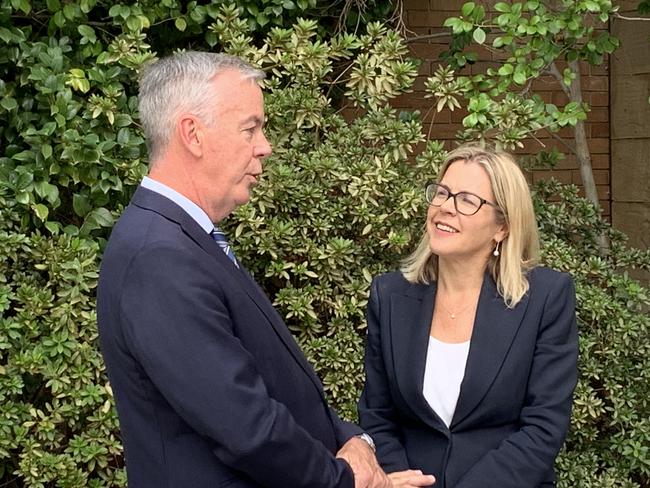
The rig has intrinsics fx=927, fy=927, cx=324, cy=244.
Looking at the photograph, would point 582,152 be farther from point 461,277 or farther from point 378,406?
point 378,406

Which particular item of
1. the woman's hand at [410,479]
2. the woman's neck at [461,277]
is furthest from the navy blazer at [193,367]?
the woman's neck at [461,277]

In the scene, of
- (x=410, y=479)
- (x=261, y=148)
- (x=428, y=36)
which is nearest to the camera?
(x=261, y=148)

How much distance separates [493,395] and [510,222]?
602 millimetres

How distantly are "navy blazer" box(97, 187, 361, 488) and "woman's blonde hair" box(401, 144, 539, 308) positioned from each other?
107cm

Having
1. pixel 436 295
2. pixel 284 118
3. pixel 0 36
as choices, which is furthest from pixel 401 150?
pixel 0 36

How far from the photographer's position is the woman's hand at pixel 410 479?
2805mm

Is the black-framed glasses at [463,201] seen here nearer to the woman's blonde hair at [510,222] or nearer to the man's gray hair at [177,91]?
the woman's blonde hair at [510,222]

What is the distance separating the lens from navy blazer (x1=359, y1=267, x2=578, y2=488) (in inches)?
119

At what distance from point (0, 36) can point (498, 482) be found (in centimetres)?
305

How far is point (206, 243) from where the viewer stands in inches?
91.4

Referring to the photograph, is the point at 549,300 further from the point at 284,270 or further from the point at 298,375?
the point at 284,270

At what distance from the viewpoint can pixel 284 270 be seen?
4.20 m

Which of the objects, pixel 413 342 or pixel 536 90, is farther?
pixel 536 90

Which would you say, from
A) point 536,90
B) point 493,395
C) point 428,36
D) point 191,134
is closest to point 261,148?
point 191,134
